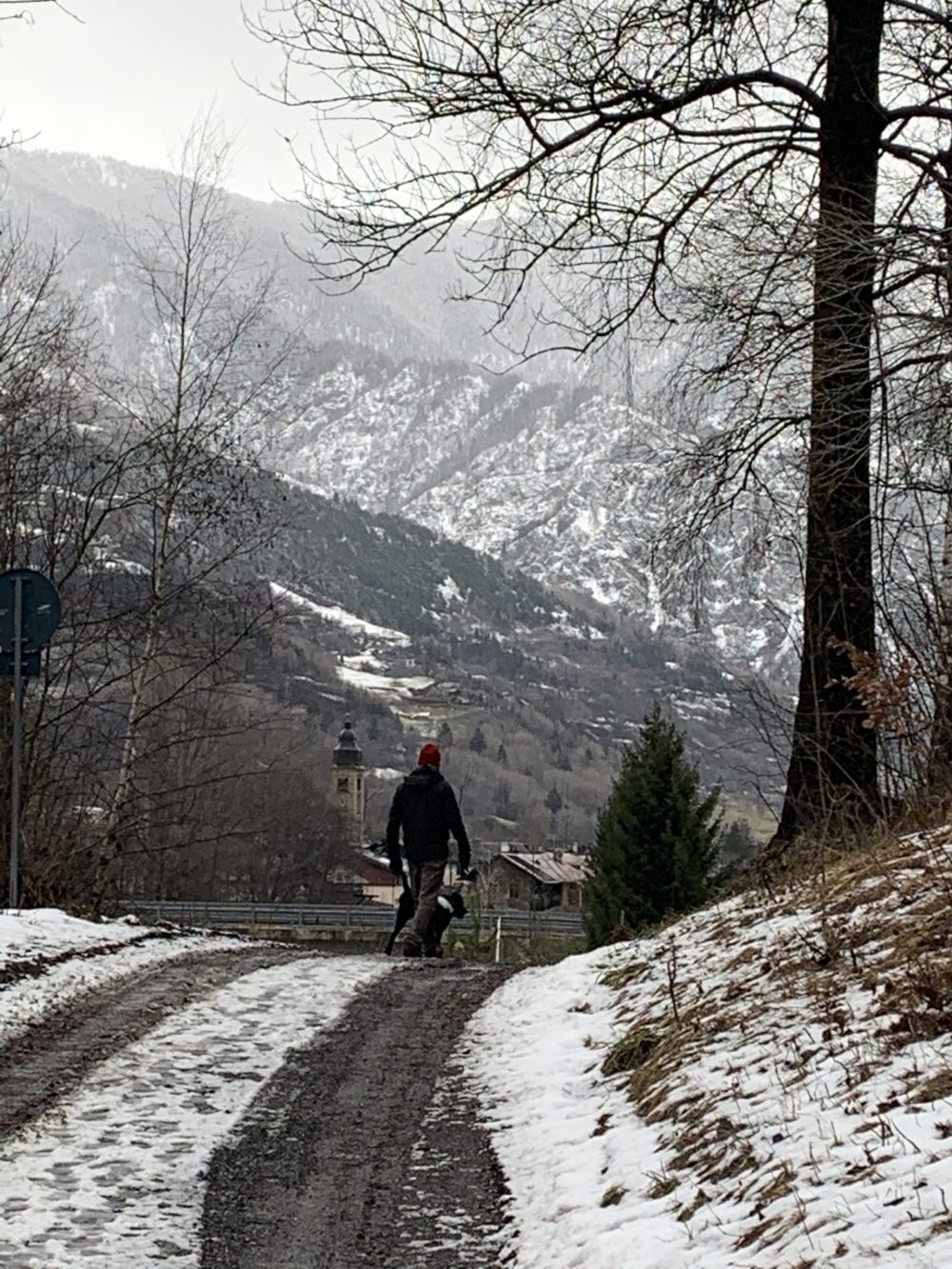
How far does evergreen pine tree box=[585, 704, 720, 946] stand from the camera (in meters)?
30.3

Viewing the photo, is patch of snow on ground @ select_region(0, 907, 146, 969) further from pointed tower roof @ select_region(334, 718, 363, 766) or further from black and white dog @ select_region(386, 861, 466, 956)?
pointed tower roof @ select_region(334, 718, 363, 766)

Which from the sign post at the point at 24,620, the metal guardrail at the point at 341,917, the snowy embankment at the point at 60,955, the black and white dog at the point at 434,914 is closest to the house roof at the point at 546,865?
the metal guardrail at the point at 341,917

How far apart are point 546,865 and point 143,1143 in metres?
97.4

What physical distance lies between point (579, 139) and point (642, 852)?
21879 millimetres

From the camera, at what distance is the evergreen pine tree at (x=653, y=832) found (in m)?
30.3

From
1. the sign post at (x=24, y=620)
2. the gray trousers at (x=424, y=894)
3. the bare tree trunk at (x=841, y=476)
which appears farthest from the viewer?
the gray trousers at (x=424, y=894)

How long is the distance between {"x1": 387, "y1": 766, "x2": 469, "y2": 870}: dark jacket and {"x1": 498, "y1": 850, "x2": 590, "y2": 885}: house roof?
263 ft

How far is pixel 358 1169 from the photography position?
5496 mm

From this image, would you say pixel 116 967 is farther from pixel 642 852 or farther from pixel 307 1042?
pixel 642 852

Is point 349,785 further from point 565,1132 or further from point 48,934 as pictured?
point 565,1132

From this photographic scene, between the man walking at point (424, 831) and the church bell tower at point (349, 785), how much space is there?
59.7 meters

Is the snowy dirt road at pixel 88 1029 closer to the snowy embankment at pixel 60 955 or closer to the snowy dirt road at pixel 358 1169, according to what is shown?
the snowy embankment at pixel 60 955

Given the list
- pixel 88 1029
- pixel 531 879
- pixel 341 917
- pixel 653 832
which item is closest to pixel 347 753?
pixel 531 879

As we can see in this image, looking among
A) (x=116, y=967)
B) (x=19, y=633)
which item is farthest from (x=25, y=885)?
(x=116, y=967)
